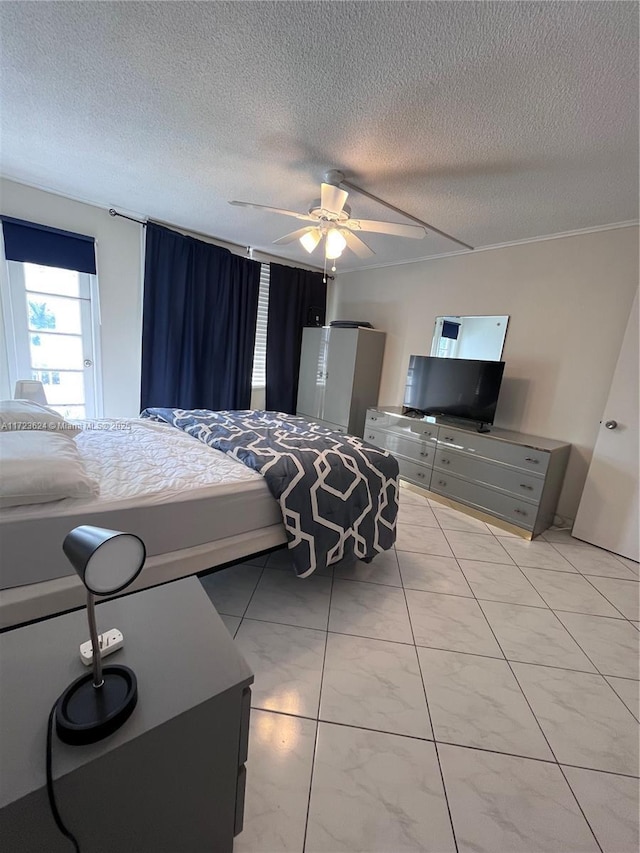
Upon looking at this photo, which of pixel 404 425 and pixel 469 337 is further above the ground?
pixel 469 337

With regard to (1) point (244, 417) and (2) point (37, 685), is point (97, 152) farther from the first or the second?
(2) point (37, 685)

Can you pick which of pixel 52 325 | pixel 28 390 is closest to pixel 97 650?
pixel 28 390

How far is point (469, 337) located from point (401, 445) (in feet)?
4.11

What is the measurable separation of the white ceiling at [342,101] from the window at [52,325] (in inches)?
27.6

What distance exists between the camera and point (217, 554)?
5.46 feet

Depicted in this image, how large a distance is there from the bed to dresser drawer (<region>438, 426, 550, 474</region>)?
1210mm

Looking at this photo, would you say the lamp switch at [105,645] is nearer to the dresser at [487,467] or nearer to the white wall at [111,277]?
the dresser at [487,467]

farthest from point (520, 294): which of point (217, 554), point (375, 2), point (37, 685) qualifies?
point (37, 685)

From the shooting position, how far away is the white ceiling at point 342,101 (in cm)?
123

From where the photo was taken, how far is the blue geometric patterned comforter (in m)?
1.80

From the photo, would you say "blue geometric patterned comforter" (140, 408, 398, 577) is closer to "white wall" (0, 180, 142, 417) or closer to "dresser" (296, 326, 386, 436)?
"white wall" (0, 180, 142, 417)

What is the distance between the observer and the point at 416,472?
11.5ft

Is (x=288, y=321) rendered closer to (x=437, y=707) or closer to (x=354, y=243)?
(x=354, y=243)

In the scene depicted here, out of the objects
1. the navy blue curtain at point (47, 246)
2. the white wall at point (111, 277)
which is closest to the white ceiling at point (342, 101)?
the white wall at point (111, 277)
